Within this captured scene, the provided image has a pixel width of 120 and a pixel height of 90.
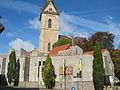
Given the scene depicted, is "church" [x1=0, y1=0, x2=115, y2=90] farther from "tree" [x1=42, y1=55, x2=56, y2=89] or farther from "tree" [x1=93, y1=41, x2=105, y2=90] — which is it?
"tree" [x1=93, y1=41, x2=105, y2=90]

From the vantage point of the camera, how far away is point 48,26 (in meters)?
60.8

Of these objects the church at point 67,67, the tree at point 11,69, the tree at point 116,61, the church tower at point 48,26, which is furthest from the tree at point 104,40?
the tree at point 11,69

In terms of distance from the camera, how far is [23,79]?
35969 mm

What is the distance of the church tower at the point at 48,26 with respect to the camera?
2297 inches

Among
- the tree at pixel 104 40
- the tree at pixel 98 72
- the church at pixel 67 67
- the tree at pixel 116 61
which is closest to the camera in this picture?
the tree at pixel 98 72

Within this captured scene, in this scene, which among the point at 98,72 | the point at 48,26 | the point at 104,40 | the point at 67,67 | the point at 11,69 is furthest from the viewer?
the point at 48,26

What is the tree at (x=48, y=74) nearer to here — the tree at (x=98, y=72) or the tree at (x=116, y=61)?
the tree at (x=98, y=72)

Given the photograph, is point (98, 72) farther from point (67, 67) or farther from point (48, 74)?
point (48, 74)

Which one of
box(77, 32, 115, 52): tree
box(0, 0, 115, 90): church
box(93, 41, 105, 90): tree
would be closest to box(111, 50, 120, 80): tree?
box(0, 0, 115, 90): church

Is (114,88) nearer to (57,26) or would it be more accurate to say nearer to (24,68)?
(24,68)

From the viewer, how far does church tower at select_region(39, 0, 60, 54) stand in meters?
58.3

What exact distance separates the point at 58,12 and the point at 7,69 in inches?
1277

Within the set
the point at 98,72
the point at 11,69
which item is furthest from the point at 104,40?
the point at 11,69

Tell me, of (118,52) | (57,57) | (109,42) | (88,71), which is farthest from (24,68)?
(109,42)
